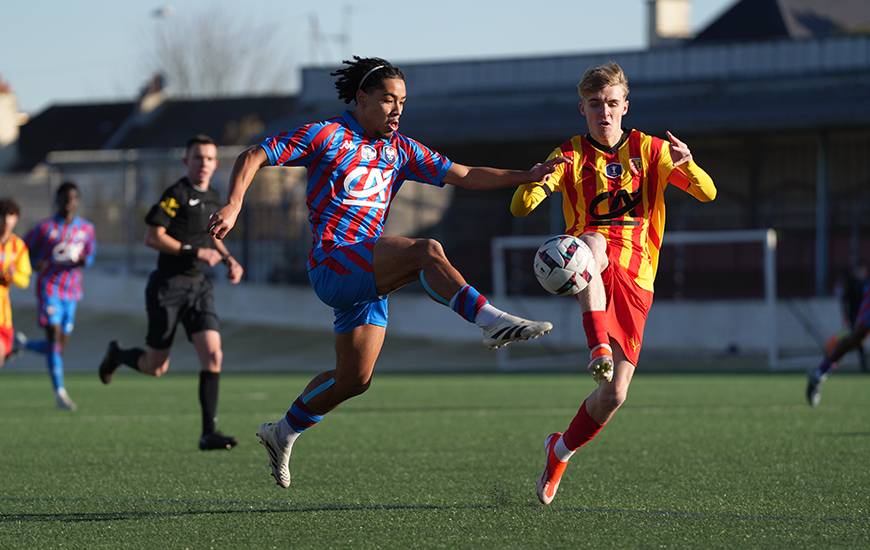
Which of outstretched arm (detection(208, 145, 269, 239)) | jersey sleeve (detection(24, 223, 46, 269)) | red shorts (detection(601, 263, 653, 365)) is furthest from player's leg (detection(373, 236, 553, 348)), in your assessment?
jersey sleeve (detection(24, 223, 46, 269))

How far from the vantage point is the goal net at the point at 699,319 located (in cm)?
2438

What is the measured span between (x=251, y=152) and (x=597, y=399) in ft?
6.35

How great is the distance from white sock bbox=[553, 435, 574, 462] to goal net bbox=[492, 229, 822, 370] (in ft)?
54.5

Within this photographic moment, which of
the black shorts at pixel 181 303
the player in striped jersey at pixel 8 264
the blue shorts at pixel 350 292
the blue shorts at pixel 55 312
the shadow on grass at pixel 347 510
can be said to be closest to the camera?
the shadow on grass at pixel 347 510

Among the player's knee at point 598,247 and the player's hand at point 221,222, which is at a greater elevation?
the player's hand at point 221,222

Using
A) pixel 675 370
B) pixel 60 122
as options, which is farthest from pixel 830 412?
pixel 60 122

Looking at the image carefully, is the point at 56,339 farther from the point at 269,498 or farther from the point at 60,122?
the point at 60,122

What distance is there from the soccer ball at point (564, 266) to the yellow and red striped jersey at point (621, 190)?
0.38 meters

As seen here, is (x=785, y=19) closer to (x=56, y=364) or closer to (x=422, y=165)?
(x=56, y=364)

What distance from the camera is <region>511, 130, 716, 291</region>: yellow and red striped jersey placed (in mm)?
6586

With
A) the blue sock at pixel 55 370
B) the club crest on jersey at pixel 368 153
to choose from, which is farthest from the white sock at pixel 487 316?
the blue sock at pixel 55 370

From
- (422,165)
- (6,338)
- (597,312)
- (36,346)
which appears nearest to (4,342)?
(6,338)

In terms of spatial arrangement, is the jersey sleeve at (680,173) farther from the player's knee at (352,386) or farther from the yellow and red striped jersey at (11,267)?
the yellow and red striped jersey at (11,267)

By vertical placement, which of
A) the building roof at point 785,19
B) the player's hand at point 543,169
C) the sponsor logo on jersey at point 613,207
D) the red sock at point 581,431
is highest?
the building roof at point 785,19
